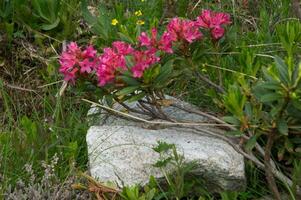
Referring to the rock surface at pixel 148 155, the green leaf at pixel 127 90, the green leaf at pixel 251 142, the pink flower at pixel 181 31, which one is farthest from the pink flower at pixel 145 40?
the green leaf at pixel 251 142

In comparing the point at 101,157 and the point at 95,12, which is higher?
the point at 95,12

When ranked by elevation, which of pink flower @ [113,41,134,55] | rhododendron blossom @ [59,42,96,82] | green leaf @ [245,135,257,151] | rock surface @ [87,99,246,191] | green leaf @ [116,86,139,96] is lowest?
rock surface @ [87,99,246,191]

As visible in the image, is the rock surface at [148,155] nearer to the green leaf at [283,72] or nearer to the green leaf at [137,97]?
the green leaf at [137,97]

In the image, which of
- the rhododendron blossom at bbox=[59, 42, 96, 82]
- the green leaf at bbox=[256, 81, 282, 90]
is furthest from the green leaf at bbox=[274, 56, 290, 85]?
the rhododendron blossom at bbox=[59, 42, 96, 82]

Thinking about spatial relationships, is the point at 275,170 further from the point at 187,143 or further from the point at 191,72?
the point at 191,72

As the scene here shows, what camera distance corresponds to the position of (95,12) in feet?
14.1

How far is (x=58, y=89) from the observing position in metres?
3.59

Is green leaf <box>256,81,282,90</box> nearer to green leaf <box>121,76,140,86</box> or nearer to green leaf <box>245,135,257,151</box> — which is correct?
green leaf <box>245,135,257,151</box>

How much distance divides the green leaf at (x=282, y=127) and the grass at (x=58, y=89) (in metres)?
0.38

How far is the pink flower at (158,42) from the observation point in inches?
113

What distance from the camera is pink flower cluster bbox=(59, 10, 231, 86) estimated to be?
2777mm

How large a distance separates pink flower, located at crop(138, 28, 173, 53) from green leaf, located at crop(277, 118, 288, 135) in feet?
2.02

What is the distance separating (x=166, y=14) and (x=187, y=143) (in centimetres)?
125

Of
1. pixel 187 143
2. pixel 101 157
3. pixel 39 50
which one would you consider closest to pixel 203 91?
pixel 187 143
